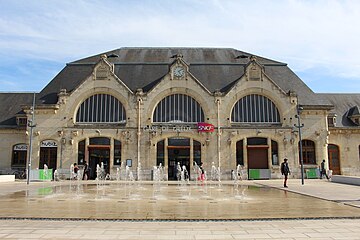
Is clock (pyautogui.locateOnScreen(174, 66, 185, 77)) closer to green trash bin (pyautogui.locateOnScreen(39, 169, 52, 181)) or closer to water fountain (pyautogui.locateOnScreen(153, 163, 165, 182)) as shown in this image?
water fountain (pyautogui.locateOnScreen(153, 163, 165, 182))

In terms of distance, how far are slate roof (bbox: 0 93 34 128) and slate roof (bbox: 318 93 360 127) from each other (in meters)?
39.0

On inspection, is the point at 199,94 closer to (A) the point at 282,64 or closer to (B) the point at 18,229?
(A) the point at 282,64

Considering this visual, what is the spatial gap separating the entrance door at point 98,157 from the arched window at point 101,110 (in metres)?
3.03

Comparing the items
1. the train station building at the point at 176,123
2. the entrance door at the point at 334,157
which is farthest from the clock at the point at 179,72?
the entrance door at the point at 334,157

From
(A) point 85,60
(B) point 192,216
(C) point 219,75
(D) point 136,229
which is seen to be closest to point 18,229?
(D) point 136,229

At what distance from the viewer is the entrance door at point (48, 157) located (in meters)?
34.8

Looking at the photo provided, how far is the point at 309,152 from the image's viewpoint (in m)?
35.9

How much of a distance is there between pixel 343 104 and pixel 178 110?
76.2 ft

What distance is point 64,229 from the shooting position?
26.7 feet

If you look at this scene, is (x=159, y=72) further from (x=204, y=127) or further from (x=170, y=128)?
(x=204, y=127)

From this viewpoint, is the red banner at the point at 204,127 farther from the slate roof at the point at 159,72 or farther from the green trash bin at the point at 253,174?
the green trash bin at the point at 253,174

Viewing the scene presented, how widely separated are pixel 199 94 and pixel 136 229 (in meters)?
28.0

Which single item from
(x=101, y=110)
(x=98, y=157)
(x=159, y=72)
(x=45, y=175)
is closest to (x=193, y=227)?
(x=45, y=175)

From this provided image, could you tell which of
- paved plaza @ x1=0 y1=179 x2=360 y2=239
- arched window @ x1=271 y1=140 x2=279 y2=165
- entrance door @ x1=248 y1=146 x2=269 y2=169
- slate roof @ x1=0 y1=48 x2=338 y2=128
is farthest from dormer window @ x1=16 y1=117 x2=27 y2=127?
paved plaza @ x1=0 y1=179 x2=360 y2=239
